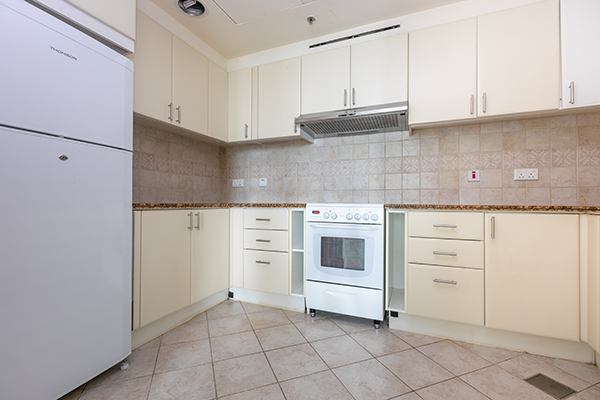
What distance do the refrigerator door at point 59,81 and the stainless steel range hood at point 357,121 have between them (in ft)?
4.49

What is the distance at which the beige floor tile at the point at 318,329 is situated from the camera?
1855mm

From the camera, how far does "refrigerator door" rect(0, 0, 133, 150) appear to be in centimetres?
103

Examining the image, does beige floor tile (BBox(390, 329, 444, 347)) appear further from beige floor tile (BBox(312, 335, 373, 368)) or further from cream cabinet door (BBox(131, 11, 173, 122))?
cream cabinet door (BBox(131, 11, 173, 122))

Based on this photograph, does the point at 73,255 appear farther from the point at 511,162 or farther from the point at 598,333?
the point at 511,162

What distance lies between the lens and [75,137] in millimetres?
1230

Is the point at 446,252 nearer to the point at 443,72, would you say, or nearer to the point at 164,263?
the point at 443,72

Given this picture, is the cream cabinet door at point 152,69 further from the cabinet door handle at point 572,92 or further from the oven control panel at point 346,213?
the cabinet door handle at point 572,92

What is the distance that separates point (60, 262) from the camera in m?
1.17

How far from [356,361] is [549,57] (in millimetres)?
2241

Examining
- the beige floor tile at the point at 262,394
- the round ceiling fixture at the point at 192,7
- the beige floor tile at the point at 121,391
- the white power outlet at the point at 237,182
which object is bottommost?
the beige floor tile at the point at 262,394

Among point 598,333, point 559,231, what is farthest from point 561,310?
point 559,231

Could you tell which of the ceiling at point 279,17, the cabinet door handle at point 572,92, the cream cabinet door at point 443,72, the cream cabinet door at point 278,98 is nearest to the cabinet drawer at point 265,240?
the cream cabinet door at point 278,98

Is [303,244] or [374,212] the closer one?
[374,212]

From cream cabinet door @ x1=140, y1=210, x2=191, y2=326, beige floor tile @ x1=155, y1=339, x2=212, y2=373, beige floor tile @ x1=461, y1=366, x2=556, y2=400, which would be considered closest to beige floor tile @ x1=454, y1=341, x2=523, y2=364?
beige floor tile @ x1=461, y1=366, x2=556, y2=400
